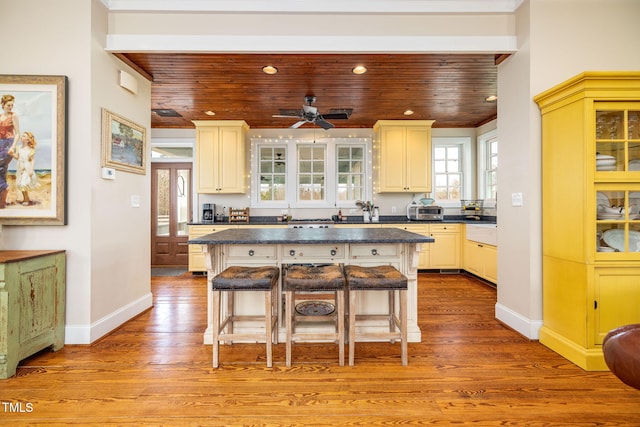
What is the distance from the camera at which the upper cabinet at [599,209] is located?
2.12 metres

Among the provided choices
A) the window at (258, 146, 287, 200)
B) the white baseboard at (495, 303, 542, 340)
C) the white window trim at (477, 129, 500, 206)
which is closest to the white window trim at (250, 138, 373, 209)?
the window at (258, 146, 287, 200)

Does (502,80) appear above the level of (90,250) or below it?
above

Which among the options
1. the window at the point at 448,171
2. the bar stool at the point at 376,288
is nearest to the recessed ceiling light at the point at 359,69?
the bar stool at the point at 376,288

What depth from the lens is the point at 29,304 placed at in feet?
7.09

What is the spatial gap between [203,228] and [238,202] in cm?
93

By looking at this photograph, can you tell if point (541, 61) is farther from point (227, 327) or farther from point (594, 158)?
point (227, 327)

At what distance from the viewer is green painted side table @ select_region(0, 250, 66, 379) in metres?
1.99

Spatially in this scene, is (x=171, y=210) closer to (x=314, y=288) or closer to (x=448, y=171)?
(x=314, y=288)

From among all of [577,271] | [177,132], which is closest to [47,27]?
[177,132]

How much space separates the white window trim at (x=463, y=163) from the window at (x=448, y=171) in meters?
0.05

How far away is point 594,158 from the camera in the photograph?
2.15 meters

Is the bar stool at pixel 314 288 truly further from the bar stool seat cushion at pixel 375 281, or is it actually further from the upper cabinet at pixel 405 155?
the upper cabinet at pixel 405 155

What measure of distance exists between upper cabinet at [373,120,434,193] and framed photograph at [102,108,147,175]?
377cm

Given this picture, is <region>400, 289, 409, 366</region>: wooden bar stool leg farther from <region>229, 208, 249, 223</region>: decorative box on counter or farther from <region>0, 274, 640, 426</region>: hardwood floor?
<region>229, 208, 249, 223</region>: decorative box on counter
